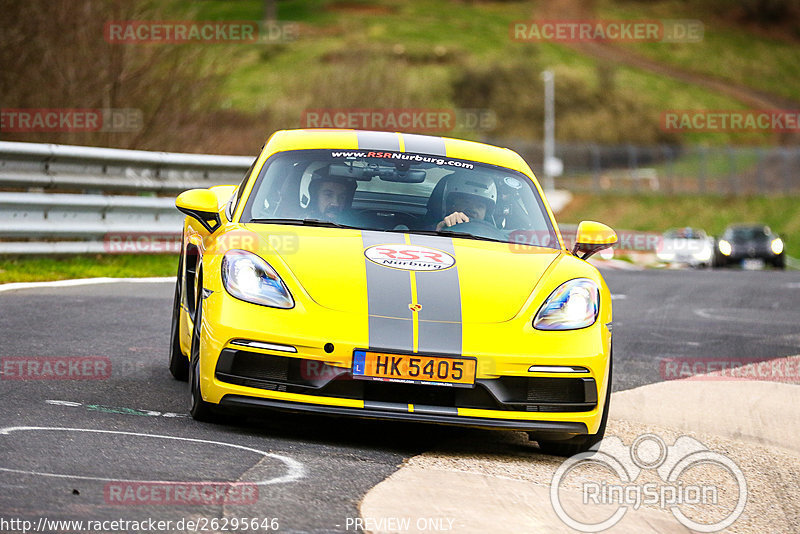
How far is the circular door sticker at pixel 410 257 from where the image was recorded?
5965 millimetres

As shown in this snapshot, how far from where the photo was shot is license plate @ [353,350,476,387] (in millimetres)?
5492

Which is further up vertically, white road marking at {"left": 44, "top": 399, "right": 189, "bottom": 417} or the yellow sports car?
the yellow sports car

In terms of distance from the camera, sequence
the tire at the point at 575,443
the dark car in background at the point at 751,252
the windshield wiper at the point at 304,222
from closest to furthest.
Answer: the tire at the point at 575,443 < the windshield wiper at the point at 304,222 < the dark car in background at the point at 751,252

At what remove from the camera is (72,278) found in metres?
11.9

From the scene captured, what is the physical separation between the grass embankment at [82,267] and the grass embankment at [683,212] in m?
36.4

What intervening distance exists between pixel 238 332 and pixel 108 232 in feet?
25.3

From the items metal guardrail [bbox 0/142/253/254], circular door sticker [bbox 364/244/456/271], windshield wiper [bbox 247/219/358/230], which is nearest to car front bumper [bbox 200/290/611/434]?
circular door sticker [bbox 364/244/456/271]

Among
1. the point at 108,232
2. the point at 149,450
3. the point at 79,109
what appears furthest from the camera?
the point at 79,109

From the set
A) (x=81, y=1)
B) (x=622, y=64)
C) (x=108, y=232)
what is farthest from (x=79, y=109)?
(x=622, y=64)

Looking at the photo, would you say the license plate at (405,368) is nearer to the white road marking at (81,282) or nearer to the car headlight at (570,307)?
the car headlight at (570,307)

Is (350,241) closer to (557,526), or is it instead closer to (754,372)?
(557,526)

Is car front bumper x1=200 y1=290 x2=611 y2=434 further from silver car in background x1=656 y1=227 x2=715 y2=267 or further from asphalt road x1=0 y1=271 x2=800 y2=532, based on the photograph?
silver car in background x1=656 y1=227 x2=715 y2=267

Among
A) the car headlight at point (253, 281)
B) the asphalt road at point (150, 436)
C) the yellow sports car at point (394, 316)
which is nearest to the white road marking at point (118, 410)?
the asphalt road at point (150, 436)

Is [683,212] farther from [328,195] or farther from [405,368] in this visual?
[405,368]
